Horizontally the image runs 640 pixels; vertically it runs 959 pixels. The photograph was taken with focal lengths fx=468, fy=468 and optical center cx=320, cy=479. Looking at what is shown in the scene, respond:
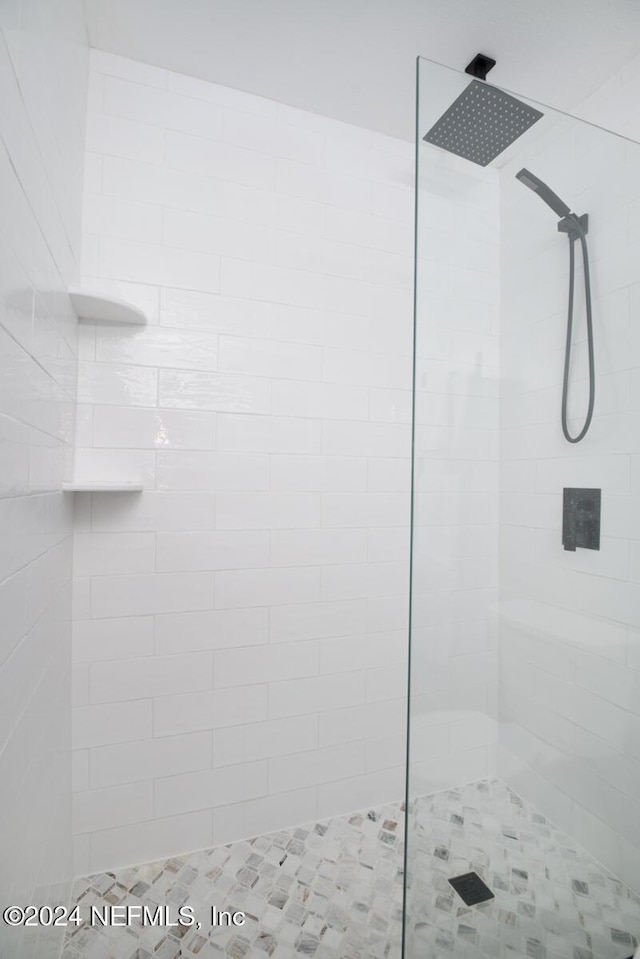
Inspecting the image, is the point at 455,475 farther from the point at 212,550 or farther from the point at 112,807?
the point at 112,807

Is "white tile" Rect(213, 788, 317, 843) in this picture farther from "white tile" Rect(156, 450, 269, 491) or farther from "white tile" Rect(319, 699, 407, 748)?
"white tile" Rect(156, 450, 269, 491)

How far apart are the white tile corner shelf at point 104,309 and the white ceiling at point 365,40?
2.65ft

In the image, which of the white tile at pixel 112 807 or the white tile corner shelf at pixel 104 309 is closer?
the white tile corner shelf at pixel 104 309

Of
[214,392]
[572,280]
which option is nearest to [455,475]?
[572,280]

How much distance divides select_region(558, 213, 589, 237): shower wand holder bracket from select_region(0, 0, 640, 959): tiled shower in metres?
0.04

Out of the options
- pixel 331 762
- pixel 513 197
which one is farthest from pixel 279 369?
pixel 331 762

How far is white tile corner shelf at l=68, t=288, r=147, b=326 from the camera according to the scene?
124cm

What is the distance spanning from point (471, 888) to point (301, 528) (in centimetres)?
104

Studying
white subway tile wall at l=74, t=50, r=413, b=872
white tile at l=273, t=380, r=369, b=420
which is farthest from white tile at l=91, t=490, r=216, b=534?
white tile at l=273, t=380, r=369, b=420

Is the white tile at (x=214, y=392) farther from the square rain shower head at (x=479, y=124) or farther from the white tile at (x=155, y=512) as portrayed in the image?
the square rain shower head at (x=479, y=124)

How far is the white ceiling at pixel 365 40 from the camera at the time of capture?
1.31 meters

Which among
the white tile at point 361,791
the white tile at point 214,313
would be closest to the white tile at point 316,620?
the white tile at point 361,791

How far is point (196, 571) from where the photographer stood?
1533 mm

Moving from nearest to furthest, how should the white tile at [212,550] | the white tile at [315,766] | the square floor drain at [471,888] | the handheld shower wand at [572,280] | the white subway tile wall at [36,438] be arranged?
1. the white subway tile wall at [36,438]
2. the square floor drain at [471,888]
3. the handheld shower wand at [572,280]
4. the white tile at [212,550]
5. the white tile at [315,766]
